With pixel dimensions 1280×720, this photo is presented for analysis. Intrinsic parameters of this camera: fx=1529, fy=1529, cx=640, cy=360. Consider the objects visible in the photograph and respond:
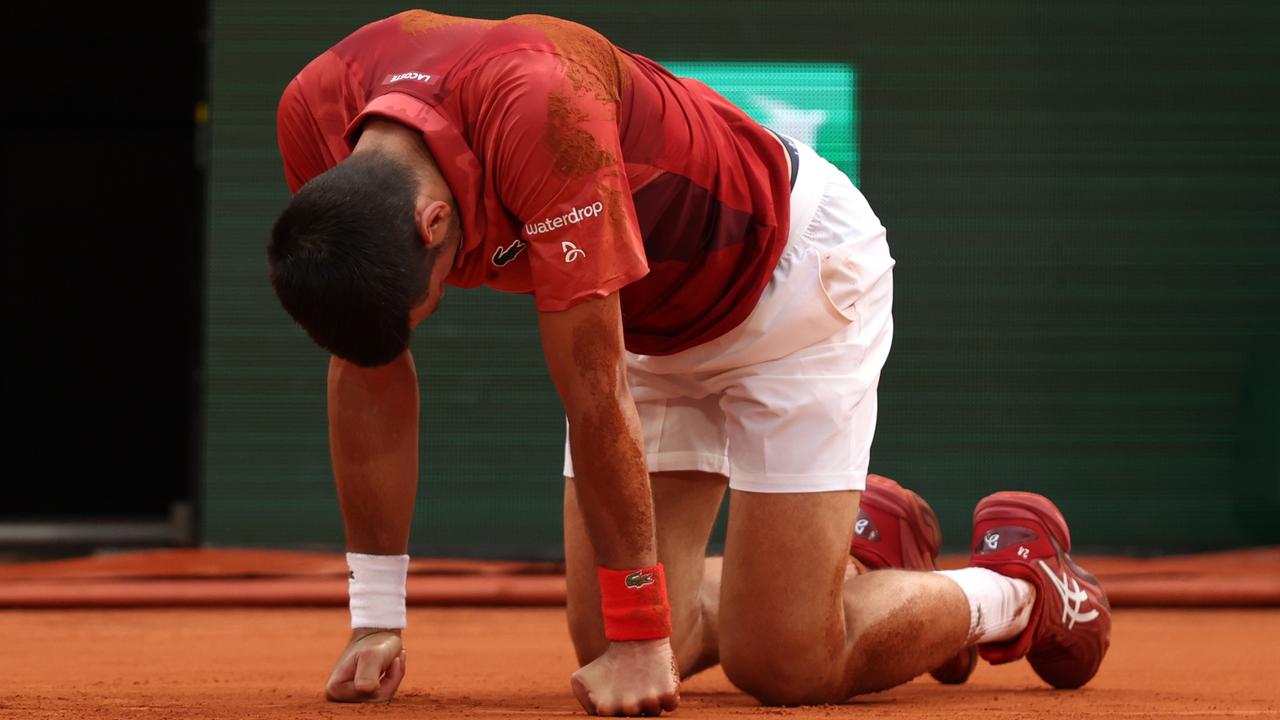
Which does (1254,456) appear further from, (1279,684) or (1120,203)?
(1279,684)

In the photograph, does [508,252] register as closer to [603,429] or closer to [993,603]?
[603,429]

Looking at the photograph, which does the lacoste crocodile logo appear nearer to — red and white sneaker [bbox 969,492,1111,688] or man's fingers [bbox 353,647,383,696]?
man's fingers [bbox 353,647,383,696]

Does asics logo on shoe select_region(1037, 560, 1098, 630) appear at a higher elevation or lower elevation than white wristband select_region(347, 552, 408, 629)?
lower

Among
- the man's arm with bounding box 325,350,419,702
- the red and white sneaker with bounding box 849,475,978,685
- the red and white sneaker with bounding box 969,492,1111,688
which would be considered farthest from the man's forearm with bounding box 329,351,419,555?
the red and white sneaker with bounding box 969,492,1111,688

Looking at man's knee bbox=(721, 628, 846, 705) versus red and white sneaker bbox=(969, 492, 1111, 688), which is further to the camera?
red and white sneaker bbox=(969, 492, 1111, 688)

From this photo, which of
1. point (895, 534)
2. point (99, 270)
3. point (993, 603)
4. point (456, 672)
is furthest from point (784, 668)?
point (99, 270)

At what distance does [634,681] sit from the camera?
1.99 m

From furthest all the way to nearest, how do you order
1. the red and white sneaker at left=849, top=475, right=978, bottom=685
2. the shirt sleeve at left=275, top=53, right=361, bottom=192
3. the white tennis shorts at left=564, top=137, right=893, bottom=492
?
the red and white sneaker at left=849, top=475, right=978, bottom=685 < the white tennis shorts at left=564, top=137, right=893, bottom=492 < the shirt sleeve at left=275, top=53, right=361, bottom=192

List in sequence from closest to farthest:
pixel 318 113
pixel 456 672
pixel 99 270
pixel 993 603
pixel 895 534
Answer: pixel 318 113
pixel 993 603
pixel 895 534
pixel 456 672
pixel 99 270

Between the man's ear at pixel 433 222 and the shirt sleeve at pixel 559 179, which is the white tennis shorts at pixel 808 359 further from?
the man's ear at pixel 433 222

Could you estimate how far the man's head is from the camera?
5.84 ft

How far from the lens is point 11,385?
8.75 metres

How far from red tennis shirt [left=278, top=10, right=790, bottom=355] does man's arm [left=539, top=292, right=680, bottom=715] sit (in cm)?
5

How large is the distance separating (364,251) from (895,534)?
1.37 m
